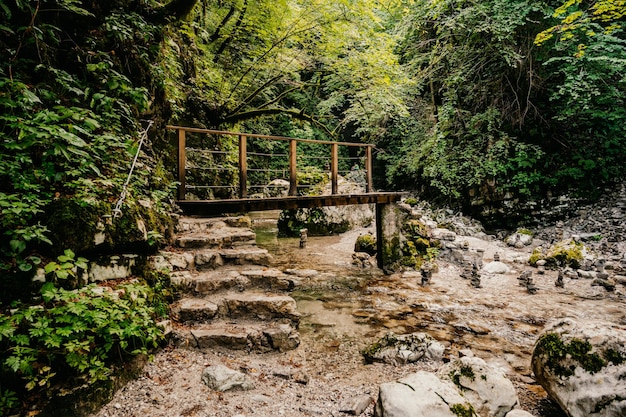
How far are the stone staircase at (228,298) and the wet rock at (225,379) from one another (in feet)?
1.55

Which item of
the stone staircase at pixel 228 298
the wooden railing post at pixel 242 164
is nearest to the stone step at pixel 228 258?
the stone staircase at pixel 228 298

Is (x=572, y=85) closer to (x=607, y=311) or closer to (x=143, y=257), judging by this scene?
(x=607, y=311)

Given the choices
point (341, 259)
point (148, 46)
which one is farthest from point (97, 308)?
point (341, 259)

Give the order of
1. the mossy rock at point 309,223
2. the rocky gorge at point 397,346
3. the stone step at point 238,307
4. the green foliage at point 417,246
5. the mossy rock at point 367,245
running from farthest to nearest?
the mossy rock at point 309,223
the mossy rock at point 367,245
the green foliage at point 417,246
the stone step at point 238,307
the rocky gorge at point 397,346

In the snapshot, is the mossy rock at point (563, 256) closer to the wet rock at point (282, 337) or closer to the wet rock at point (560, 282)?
the wet rock at point (560, 282)

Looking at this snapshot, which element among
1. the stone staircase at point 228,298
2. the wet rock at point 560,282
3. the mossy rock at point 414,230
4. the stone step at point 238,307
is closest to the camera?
the stone staircase at point 228,298

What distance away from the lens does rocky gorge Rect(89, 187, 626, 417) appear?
260cm

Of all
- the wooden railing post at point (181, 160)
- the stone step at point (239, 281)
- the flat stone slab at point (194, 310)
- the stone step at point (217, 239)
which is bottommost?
the flat stone slab at point (194, 310)

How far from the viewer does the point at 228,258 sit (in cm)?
472

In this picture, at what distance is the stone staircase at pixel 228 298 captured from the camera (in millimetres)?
3604

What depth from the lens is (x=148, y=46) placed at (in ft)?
14.1

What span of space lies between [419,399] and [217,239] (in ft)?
11.9

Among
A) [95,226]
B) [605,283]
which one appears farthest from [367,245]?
[95,226]

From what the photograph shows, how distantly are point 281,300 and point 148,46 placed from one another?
13.2 feet
